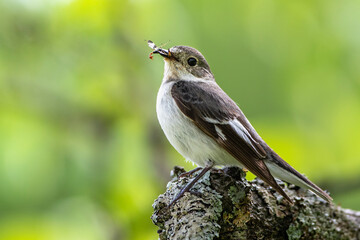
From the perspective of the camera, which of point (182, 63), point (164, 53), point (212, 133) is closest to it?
point (212, 133)

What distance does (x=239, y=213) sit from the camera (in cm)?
354

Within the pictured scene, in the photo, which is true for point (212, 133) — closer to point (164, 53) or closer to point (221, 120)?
point (221, 120)

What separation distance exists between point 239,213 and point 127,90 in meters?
2.86

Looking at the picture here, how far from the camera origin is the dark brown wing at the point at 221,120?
442 cm

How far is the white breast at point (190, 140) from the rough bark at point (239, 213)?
406 millimetres

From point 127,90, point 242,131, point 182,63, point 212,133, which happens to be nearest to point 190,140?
point 212,133

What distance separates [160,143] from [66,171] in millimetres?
1140

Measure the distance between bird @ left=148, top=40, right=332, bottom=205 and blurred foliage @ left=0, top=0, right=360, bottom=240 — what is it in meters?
0.88

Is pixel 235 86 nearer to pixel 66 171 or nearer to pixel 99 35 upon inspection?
pixel 99 35

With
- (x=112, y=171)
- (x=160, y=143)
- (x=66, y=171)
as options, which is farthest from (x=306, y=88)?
(x=66, y=171)

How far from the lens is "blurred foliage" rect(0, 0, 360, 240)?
5.62 m

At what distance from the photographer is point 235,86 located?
6.63 m

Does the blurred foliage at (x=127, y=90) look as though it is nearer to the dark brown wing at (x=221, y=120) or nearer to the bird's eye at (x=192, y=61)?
the bird's eye at (x=192, y=61)

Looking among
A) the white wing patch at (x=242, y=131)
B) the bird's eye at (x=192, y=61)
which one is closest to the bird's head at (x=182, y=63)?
the bird's eye at (x=192, y=61)
